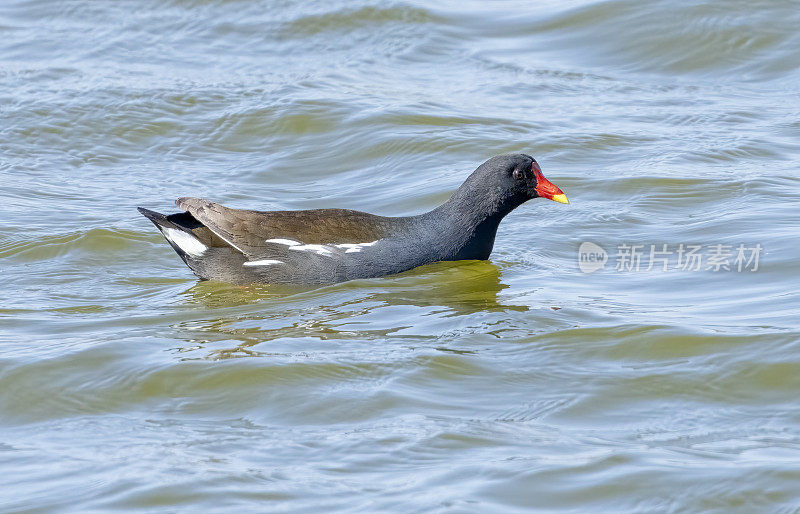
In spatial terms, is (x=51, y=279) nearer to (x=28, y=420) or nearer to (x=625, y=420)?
(x=28, y=420)

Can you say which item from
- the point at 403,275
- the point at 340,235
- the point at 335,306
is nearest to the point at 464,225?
the point at 403,275

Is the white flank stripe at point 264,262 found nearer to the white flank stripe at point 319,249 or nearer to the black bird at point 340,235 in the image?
the black bird at point 340,235

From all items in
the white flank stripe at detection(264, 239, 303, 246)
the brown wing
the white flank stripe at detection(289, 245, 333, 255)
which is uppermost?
the brown wing

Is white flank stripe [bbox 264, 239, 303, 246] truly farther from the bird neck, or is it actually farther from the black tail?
the bird neck

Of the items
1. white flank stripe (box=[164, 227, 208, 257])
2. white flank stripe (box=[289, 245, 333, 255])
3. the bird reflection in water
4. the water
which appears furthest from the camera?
white flank stripe (box=[164, 227, 208, 257])

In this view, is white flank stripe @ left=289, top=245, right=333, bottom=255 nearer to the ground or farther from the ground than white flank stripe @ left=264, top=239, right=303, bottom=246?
nearer to the ground

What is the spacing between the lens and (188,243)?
788cm

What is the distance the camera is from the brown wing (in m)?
7.66

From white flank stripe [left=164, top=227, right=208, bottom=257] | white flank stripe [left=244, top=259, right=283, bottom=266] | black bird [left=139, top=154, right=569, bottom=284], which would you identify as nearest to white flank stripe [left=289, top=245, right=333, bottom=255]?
black bird [left=139, top=154, right=569, bottom=284]

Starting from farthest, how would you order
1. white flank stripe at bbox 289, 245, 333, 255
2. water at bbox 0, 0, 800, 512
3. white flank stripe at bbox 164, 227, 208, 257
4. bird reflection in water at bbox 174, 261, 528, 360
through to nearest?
1. white flank stripe at bbox 164, 227, 208, 257
2. white flank stripe at bbox 289, 245, 333, 255
3. bird reflection in water at bbox 174, 261, 528, 360
4. water at bbox 0, 0, 800, 512

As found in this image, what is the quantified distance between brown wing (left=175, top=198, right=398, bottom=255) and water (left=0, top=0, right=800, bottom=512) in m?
0.31

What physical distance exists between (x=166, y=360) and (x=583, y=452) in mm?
2306

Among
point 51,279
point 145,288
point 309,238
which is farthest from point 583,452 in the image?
point 51,279

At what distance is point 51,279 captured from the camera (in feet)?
26.5
